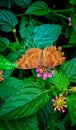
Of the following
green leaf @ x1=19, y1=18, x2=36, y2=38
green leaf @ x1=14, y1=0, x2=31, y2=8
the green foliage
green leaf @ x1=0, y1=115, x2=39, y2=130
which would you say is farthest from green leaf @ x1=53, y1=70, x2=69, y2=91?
green leaf @ x1=14, y1=0, x2=31, y2=8

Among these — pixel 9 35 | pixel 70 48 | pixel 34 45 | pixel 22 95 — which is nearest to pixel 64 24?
pixel 70 48

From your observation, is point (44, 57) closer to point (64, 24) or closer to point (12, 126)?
point (12, 126)

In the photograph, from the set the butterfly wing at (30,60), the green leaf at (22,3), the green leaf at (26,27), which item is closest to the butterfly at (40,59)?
the butterfly wing at (30,60)

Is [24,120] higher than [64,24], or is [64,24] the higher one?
[64,24]

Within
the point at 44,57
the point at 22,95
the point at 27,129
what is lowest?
the point at 27,129

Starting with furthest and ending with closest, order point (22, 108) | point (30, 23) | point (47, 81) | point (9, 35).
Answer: point (9, 35)
point (30, 23)
point (47, 81)
point (22, 108)

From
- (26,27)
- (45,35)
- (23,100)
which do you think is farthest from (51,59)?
(26,27)

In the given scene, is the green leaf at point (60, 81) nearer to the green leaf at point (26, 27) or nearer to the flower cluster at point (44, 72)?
the flower cluster at point (44, 72)

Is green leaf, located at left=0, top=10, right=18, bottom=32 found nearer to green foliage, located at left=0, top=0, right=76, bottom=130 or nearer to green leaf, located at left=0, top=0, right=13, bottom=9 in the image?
green foliage, located at left=0, top=0, right=76, bottom=130
